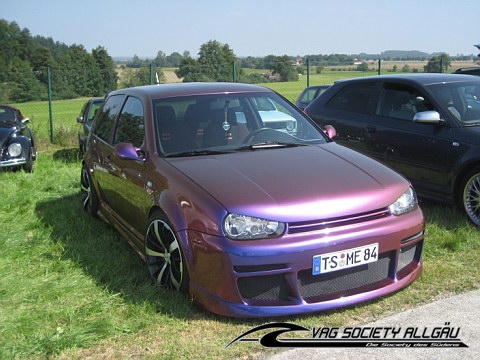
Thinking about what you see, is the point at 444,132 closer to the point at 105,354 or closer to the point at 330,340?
the point at 330,340

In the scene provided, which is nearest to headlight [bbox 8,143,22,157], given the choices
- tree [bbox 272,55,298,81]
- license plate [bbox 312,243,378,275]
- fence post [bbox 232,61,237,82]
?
license plate [bbox 312,243,378,275]

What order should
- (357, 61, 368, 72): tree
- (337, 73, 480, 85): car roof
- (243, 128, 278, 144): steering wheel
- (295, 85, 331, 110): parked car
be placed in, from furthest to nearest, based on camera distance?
(357, 61, 368, 72): tree
(295, 85, 331, 110): parked car
(337, 73, 480, 85): car roof
(243, 128, 278, 144): steering wheel

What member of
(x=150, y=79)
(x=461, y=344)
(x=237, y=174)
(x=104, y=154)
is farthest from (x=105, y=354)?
(x=150, y=79)

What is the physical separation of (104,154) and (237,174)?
7.18ft

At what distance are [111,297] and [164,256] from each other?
48 cm

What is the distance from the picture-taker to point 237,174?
363 centimetres

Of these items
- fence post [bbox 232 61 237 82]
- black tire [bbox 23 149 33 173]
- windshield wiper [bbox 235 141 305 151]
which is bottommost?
black tire [bbox 23 149 33 173]

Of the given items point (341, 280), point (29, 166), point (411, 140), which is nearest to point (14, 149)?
point (29, 166)

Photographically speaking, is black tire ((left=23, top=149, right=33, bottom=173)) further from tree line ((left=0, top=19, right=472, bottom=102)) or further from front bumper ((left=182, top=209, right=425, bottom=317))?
front bumper ((left=182, top=209, right=425, bottom=317))

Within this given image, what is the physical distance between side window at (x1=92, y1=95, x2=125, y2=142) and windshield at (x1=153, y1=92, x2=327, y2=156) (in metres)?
1.00

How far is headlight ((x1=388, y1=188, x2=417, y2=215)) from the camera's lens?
3.53 metres

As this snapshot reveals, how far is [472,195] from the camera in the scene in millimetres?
5273

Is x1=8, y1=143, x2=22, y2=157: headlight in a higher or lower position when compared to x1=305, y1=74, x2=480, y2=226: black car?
lower

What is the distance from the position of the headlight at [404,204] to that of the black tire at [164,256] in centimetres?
147
